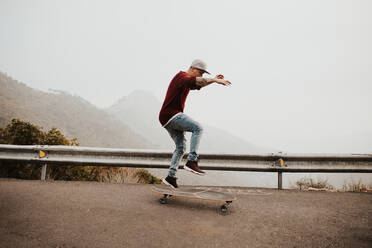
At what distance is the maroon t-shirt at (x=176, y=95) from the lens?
3906 millimetres

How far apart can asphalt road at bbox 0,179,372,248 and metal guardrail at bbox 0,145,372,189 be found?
658 mm

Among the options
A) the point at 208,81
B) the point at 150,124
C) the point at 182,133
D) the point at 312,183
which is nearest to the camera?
the point at 208,81

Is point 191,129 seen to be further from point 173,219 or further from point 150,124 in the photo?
point 150,124

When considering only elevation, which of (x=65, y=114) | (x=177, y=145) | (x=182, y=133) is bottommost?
(x=177, y=145)

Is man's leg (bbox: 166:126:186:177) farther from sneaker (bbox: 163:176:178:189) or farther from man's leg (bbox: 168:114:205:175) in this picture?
man's leg (bbox: 168:114:205:175)

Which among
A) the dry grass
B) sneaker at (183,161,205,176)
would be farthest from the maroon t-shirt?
the dry grass

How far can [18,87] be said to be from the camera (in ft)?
219

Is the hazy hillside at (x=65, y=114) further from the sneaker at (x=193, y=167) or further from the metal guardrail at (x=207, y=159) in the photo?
the sneaker at (x=193, y=167)

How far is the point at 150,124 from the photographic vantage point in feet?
454

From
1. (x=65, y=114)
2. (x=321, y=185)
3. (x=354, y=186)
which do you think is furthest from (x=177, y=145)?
(x=65, y=114)

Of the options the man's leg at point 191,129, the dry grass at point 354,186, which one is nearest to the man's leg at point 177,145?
the man's leg at point 191,129

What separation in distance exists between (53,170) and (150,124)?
133 m

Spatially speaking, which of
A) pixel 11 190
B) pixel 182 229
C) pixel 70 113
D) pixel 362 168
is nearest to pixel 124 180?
pixel 11 190

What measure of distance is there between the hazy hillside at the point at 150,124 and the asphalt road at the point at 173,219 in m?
112
